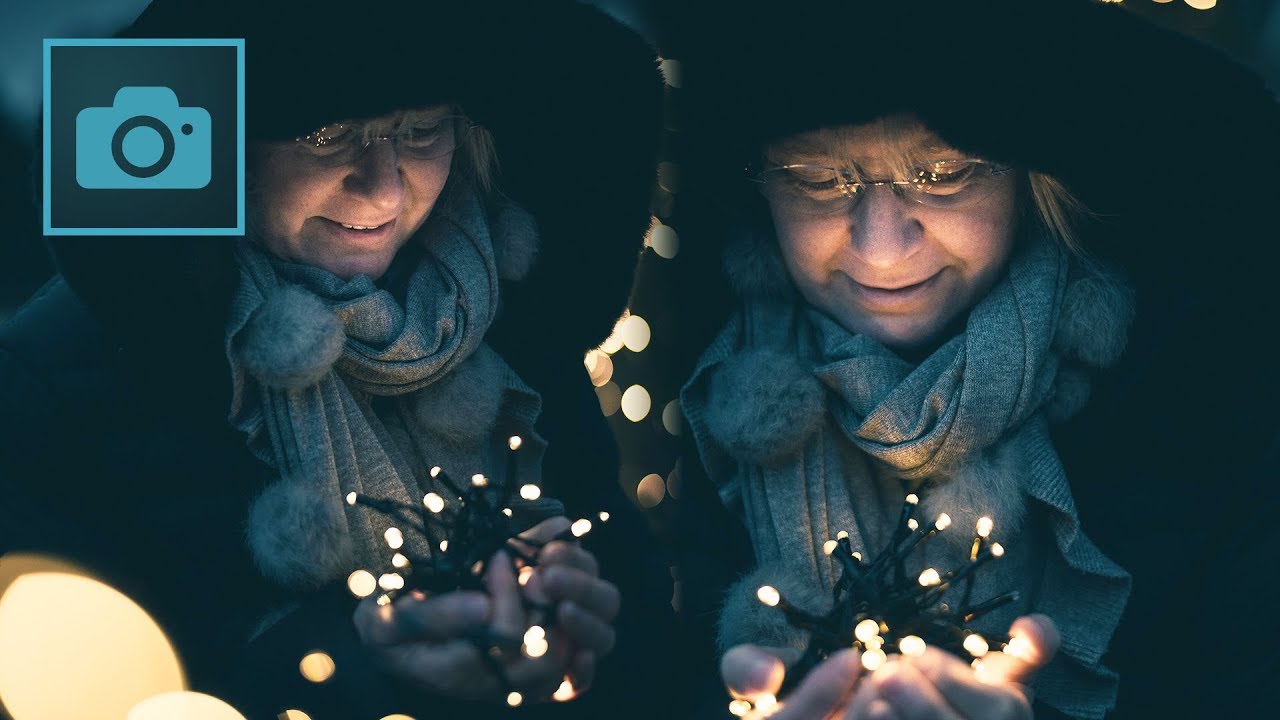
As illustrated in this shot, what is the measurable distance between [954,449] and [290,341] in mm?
784

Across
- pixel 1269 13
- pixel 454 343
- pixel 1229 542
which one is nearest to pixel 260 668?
pixel 454 343

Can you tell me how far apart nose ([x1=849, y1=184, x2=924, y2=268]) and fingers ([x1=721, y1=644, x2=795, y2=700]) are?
50 cm

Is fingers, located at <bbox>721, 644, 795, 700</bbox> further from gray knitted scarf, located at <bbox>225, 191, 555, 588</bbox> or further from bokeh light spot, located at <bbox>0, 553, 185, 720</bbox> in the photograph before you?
bokeh light spot, located at <bbox>0, 553, 185, 720</bbox>

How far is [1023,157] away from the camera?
147cm

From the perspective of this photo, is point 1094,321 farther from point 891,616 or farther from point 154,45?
point 154,45

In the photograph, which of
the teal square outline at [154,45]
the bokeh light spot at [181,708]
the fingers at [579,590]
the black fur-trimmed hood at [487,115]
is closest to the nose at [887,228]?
the black fur-trimmed hood at [487,115]

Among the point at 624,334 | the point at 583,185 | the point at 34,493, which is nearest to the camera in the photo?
the point at 34,493

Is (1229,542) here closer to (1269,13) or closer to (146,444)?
(1269,13)

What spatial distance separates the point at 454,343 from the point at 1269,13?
126cm

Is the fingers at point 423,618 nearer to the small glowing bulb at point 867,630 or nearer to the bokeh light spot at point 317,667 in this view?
the bokeh light spot at point 317,667

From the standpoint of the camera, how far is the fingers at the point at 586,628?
139 cm

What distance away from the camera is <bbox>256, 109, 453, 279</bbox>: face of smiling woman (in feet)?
4.77

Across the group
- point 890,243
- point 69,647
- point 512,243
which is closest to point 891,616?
point 890,243

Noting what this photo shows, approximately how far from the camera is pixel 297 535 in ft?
4.67
